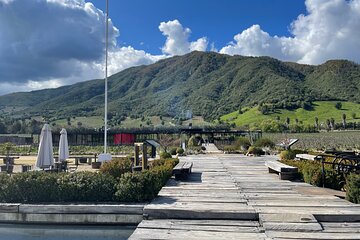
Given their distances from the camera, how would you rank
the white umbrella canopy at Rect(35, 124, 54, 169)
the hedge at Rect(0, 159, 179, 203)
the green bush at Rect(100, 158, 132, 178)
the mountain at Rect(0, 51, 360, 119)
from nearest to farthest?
the hedge at Rect(0, 159, 179, 203) → the green bush at Rect(100, 158, 132, 178) → the white umbrella canopy at Rect(35, 124, 54, 169) → the mountain at Rect(0, 51, 360, 119)

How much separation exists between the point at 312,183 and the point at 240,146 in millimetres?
16247

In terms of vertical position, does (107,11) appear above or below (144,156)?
above

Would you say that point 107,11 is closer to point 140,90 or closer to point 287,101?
point 287,101

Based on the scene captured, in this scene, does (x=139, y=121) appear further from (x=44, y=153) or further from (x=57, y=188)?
(x=57, y=188)

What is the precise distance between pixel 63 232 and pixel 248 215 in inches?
123

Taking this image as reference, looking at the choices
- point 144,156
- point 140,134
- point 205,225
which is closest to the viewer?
point 205,225

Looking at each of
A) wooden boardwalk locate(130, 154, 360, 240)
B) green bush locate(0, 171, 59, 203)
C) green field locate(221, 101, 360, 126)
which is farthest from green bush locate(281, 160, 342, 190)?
green field locate(221, 101, 360, 126)

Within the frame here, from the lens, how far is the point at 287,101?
8650 centimetres

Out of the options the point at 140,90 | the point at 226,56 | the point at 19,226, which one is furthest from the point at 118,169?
the point at 226,56

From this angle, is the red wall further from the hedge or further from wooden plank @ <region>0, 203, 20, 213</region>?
wooden plank @ <region>0, 203, 20, 213</region>

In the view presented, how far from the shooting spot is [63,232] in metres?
5.87

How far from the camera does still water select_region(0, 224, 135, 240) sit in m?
5.69

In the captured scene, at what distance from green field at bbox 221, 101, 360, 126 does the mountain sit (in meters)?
3.41

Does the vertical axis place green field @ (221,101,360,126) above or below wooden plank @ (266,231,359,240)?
above
